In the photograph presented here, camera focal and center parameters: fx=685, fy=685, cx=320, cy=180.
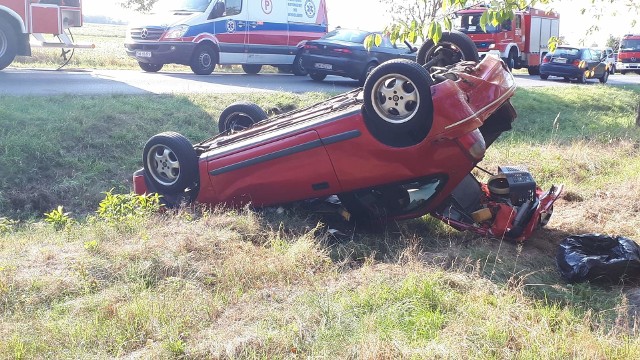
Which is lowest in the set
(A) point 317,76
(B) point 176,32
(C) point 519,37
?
(A) point 317,76

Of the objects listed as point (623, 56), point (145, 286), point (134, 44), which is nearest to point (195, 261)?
point (145, 286)

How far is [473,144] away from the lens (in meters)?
5.61

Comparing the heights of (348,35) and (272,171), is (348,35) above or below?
above

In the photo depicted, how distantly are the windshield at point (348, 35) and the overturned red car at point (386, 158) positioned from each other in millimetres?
11038

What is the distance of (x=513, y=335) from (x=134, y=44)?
15503 millimetres

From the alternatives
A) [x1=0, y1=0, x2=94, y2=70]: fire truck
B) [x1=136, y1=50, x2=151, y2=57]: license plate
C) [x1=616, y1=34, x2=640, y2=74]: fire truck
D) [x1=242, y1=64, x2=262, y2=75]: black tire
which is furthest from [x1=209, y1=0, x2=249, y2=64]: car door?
[x1=616, y1=34, x2=640, y2=74]: fire truck

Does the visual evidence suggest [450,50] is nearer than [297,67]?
Yes

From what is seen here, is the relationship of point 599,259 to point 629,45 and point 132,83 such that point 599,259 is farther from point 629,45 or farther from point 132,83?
point 629,45

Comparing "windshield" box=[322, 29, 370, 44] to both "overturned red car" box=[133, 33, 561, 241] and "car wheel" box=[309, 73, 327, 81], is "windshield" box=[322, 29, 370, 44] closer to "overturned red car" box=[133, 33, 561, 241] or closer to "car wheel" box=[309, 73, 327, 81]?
"car wheel" box=[309, 73, 327, 81]

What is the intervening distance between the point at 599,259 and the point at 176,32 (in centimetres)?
1382

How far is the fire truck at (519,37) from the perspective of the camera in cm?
2617

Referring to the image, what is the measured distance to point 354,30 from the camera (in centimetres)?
1792

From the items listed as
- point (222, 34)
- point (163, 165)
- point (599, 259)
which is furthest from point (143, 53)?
point (599, 259)

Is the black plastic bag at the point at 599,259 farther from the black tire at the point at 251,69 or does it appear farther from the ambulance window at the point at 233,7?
the black tire at the point at 251,69
